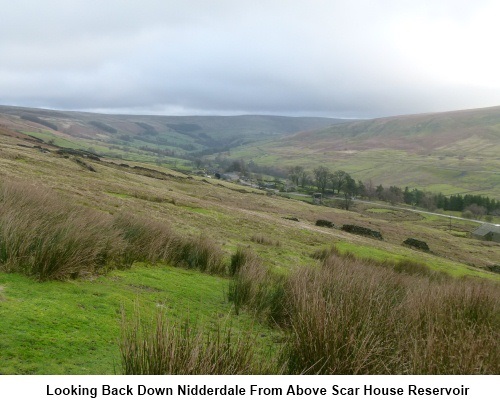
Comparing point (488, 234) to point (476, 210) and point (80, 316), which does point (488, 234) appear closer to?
point (476, 210)

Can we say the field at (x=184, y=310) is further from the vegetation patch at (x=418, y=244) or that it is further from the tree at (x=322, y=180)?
the tree at (x=322, y=180)

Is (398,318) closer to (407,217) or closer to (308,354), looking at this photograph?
(308,354)

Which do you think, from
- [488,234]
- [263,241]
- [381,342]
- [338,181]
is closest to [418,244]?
[263,241]

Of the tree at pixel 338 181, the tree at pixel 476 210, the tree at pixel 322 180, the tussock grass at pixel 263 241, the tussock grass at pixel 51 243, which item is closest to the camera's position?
the tussock grass at pixel 51 243

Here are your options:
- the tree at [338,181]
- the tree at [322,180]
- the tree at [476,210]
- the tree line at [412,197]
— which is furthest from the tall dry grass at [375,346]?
the tree at [476,210]

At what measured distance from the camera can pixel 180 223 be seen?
17156mm

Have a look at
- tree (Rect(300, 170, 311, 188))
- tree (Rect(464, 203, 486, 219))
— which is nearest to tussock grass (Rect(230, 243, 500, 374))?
tree (Rect(464, 203, 486, 219))

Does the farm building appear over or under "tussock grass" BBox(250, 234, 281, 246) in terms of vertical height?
under

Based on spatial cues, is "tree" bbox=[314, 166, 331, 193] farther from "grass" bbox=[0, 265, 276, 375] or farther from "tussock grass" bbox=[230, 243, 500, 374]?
"tussock grass" bbox=[230, 243, 500, 374]

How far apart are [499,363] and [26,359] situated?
4209 millimetres

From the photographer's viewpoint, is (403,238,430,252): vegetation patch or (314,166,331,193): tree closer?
(403,238,430,252): vegetation patch

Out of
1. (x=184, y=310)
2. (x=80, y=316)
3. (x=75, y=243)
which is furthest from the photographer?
(x=75, y=243)

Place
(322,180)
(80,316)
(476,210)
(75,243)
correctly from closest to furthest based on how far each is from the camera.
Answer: (80,316) → (75,243) → (476,210) → (322,180)
